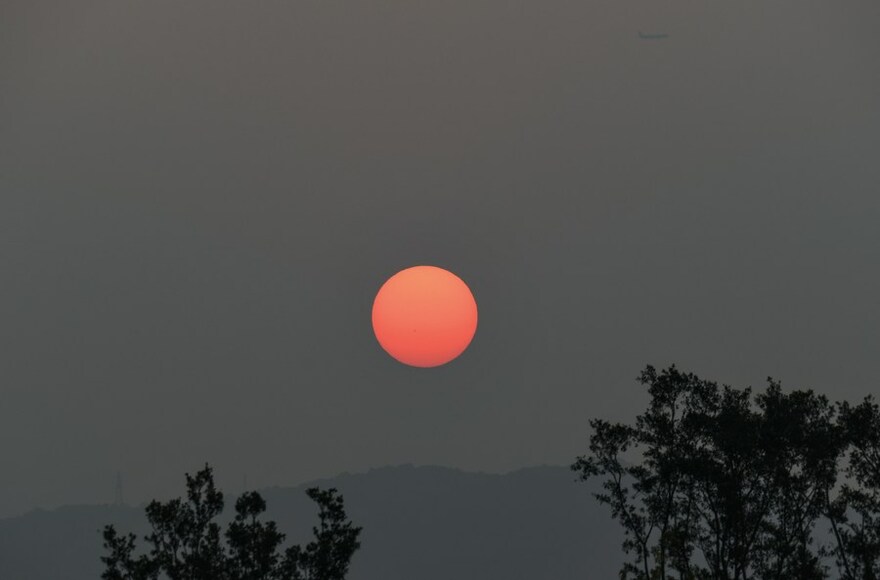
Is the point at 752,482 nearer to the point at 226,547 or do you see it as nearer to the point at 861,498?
the point at 861,498

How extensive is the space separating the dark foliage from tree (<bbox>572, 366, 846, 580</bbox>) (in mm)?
64

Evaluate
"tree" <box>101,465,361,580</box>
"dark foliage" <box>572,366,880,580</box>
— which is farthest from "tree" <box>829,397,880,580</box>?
"tree" <box>101,465,361,580</box>

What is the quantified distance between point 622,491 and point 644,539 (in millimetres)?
3819

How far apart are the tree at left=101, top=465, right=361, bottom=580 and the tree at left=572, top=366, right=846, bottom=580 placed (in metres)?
16.4

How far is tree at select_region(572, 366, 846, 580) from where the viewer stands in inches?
3406

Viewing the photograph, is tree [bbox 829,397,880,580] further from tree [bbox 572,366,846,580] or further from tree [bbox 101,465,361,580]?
tree [bbox 101,465,361,580]

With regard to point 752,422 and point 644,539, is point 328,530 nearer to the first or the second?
point 644,539

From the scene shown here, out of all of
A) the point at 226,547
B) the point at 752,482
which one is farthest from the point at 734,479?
the point at 226,547

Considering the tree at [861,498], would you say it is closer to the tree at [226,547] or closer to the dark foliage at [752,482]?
the dark foliage at [752,482]

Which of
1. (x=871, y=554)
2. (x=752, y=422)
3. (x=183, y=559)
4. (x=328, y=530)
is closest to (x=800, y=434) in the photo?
(x=752, y=422)

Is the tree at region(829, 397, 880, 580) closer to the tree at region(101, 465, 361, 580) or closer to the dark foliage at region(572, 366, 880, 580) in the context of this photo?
the dark foliage at region(572, 366, 880, 580)

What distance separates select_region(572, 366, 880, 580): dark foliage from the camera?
8506cm

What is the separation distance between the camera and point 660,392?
91062 millimetres

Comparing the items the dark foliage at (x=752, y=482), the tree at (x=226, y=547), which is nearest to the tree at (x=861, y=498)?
the dark foliage at (x=752, y=482)
